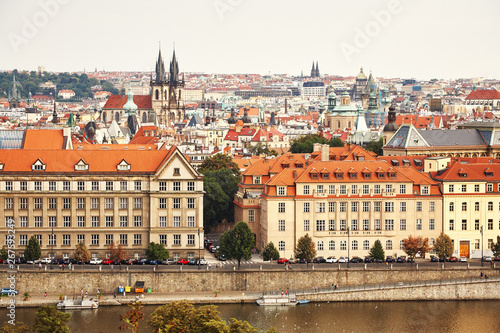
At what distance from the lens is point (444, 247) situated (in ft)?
270

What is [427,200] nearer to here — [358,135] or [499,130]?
[499,130]

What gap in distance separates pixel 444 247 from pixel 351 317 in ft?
43.5

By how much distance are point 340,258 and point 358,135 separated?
3899 inches

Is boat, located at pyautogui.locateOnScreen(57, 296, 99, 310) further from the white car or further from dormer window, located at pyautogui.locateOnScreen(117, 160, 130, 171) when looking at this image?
dormer window, located at pyautogui.locateOnScreen(117, 160, 130, 171)

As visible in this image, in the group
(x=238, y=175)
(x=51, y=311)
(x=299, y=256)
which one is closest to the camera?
(x=51, y=311)

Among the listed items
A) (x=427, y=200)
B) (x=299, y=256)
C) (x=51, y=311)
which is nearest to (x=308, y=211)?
(x=299, y=256)

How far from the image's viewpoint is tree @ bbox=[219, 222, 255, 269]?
3155 inches

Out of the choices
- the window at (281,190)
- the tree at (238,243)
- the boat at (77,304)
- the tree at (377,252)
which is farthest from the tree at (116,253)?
the tree at (377,252)

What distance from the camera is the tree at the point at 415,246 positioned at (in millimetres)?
82312

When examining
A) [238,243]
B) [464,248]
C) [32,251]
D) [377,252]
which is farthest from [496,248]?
[32,251]

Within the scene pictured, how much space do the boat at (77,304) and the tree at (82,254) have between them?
7145 millimetres

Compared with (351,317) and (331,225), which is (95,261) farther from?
(351,317)

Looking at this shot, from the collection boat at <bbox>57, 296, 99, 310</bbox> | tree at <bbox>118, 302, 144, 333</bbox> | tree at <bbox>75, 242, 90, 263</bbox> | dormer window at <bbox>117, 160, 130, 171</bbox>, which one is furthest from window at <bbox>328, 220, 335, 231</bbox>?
tree at <bbox>118, 302, 144, 333</bbox>

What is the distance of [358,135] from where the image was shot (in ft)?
593
